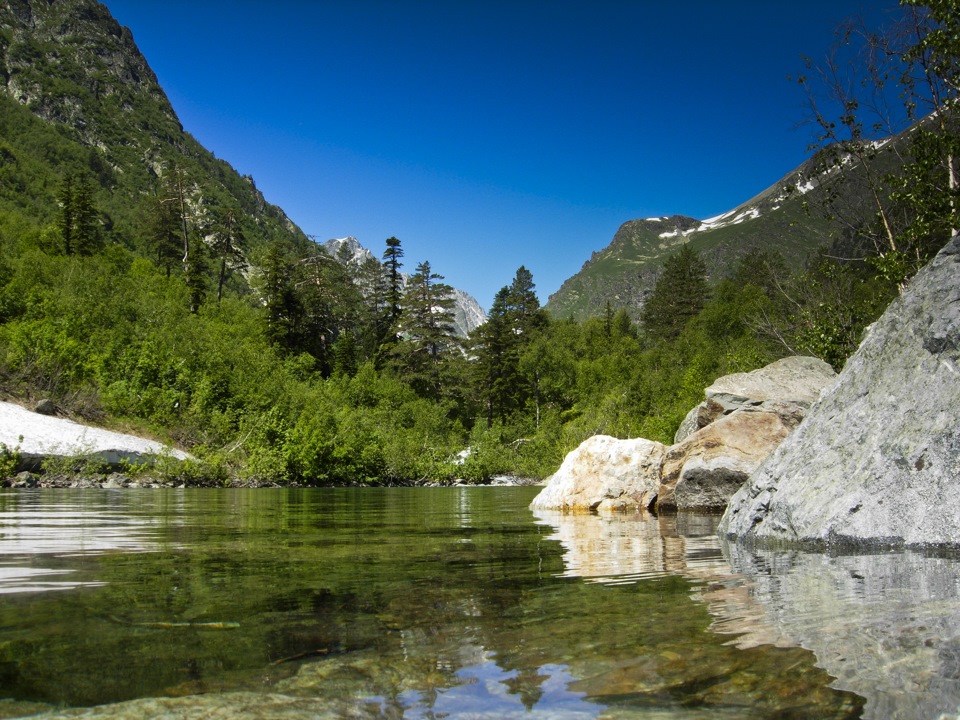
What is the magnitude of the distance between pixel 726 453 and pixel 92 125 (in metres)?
118

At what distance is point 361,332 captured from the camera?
68875 millimetres

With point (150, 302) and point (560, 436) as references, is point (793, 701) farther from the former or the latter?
point (560, 436)

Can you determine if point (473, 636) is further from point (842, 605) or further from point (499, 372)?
point (499, 372)

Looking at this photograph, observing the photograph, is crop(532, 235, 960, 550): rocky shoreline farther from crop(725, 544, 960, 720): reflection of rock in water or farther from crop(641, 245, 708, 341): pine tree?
crop(641, 245, 708, 341): pine tree

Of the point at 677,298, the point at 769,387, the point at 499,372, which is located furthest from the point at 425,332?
the point at 769,387

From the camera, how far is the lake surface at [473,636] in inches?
62.1

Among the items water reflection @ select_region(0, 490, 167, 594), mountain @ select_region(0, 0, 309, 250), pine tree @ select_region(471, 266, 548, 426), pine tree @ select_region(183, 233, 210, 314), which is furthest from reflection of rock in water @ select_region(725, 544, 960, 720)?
mountain @ select_region(0, 0, 309, 250)

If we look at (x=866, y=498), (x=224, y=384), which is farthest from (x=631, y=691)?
(x=224, y=384)

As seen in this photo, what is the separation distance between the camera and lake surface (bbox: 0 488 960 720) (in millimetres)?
1576

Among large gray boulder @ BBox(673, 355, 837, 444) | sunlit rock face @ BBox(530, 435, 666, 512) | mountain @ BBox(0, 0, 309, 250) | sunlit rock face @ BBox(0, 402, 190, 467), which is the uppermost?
mountain @ BBox(0, 0, 309, 250)

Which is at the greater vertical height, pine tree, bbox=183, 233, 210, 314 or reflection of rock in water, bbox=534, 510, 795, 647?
pine tree, bbox=183, 233, 210, 314

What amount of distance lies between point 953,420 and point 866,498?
0.92 metres

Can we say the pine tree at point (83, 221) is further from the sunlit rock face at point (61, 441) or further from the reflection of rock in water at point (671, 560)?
the reflection of rock in water at point (671, 560)

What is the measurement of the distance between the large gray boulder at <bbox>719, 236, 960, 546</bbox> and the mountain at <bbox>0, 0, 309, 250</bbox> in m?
68.5
